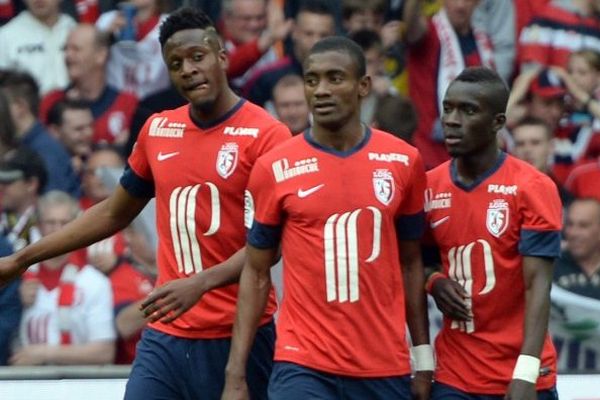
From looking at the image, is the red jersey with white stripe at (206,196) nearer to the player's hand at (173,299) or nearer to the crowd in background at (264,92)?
the player's hand at (173,299)

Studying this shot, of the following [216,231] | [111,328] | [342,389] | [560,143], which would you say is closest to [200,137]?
[216,231]

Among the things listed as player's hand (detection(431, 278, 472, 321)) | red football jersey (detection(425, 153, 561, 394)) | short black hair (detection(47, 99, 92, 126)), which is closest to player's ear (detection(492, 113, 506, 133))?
red football jersey (detection(425, 153, 561, 394))

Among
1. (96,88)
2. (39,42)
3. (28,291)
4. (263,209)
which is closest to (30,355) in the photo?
(28,291)

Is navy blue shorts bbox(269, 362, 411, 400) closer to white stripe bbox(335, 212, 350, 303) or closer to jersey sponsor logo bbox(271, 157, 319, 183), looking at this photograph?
white stripe bbox(335, 212, 350, 303)

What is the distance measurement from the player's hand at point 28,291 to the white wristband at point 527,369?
12.1 feet

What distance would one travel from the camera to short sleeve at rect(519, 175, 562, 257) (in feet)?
20.7

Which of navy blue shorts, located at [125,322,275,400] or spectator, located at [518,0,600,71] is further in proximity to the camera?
spectator, located at [518,0,600,71]

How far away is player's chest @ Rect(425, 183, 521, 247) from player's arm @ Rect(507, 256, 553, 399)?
168 millimetres

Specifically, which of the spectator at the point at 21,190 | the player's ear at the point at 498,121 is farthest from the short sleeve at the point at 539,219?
the spectator at the point at 21,190

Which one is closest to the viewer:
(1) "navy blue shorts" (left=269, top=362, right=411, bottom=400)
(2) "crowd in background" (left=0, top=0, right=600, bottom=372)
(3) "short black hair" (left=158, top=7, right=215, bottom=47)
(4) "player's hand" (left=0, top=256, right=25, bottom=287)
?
(1) "navy blue shorts" (left=269, top=362, right=411, bottom=400)

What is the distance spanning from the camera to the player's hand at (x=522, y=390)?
20.4ft

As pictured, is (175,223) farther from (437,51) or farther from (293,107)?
(437,51)

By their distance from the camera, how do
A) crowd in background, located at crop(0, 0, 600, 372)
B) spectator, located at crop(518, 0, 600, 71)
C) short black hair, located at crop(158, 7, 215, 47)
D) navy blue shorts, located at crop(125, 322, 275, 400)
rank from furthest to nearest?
spectator, located at crop(518, 0, 600, 71) < crowd in background, located at crop(0, 0, 600, 372) < navy blue shorts, located at crop(125, 322, 275, 400) < short black hair, located at crop(158, 7, 215, 47)

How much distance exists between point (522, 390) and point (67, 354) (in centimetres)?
342
